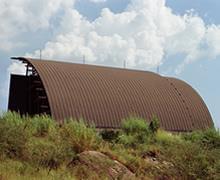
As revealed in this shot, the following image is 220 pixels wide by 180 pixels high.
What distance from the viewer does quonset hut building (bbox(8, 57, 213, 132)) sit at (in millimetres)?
38438

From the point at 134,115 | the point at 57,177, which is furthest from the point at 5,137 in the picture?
the point at 134,115

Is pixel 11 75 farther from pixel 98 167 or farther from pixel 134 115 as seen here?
pixel 98 167

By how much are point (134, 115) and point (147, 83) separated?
224 inches

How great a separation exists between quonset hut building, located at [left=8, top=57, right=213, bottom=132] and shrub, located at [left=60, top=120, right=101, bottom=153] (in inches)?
391

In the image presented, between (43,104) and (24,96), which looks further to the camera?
(24,96)

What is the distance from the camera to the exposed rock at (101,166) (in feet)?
61.2

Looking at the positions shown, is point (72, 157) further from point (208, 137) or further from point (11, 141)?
point (208, 137)

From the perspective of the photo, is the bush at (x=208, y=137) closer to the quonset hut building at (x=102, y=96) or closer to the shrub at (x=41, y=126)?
the quonset hut building at (x=102, y=96)

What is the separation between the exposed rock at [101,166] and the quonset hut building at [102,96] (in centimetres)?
1628

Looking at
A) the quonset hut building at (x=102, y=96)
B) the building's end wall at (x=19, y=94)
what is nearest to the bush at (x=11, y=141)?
the quonset hut building at (x=102, y=96)

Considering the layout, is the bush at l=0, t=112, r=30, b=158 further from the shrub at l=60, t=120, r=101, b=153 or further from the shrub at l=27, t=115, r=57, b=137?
the shrub at l=27, t=115, r=57, b=137

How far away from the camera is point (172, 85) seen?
47531 millimetres

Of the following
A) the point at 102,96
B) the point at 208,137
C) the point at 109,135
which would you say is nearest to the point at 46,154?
the point at 109,135

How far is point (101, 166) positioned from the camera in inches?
763
